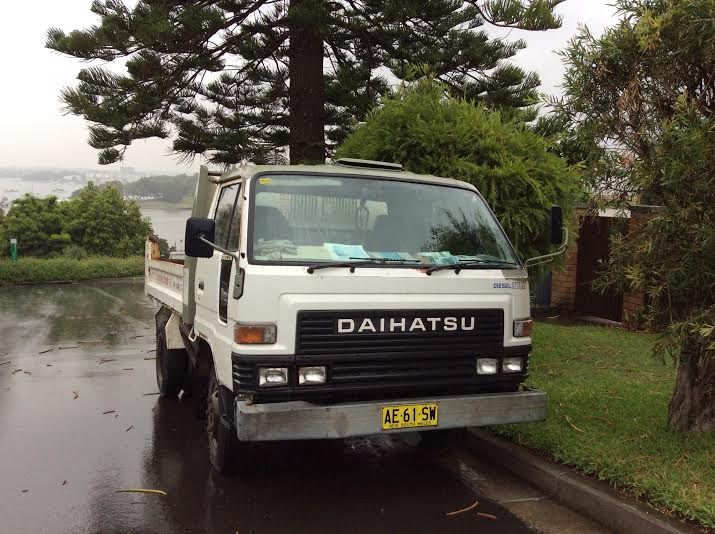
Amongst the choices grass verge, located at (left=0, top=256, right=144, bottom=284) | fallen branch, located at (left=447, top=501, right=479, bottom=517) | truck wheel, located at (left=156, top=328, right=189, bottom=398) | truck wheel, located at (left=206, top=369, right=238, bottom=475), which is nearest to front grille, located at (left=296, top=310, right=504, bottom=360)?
truck wheel, located at (left=206, top=369, right=238, bottom=475)

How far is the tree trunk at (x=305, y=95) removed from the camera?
1156cm

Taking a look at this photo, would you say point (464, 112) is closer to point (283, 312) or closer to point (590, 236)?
point (283, 312)

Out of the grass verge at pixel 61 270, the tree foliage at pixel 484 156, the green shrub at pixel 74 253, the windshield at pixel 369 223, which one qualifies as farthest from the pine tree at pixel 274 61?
the green shrub at pixel 74 253

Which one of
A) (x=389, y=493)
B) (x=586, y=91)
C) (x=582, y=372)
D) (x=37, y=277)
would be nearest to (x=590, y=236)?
(x=582, y=372)

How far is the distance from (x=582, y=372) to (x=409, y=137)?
3.07 meters

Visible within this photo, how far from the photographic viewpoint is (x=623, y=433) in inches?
190

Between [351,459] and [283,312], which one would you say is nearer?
[283,312]

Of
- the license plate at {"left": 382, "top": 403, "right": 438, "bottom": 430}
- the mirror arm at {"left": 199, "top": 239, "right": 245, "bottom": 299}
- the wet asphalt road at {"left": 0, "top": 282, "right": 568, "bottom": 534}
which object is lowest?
the wet asphalt road at {"left": 0, "top": 282, "right": 568, "bottom": 534}

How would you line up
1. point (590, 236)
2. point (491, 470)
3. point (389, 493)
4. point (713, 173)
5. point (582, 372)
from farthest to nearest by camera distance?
1. point (590, 236)
2. point (582, 372)
3. point (491, 470)
4. point (389, 493)
5. point (713, 173)

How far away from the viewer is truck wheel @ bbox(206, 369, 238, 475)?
4387 millimetres

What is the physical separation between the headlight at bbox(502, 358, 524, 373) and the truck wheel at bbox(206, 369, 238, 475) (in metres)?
1.82

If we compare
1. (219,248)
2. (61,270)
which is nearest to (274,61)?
(219,248)

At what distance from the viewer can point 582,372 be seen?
6984mm

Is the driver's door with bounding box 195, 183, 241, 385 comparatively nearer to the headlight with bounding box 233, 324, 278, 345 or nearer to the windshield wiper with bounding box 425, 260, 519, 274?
the headlight with bounding box 233, 324, 278, 345
